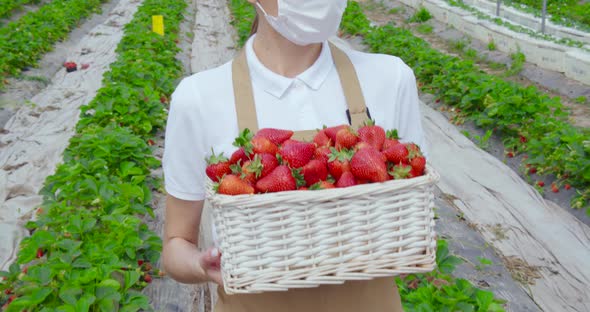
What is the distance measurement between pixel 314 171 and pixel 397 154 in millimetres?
184

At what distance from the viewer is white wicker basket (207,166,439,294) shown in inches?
46.4

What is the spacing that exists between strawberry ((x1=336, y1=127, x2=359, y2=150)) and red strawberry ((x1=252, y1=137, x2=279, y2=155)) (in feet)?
0.47

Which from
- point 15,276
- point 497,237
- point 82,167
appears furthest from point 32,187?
point 497,237

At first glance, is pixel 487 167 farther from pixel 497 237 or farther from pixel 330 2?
pixel 330 2

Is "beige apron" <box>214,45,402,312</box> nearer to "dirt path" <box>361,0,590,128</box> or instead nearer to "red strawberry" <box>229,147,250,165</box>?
"red strawberry" <box>229,147,250,165</box>

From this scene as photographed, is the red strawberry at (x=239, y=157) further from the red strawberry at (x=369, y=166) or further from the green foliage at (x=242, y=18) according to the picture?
the green foliage at (x=242, y=18)

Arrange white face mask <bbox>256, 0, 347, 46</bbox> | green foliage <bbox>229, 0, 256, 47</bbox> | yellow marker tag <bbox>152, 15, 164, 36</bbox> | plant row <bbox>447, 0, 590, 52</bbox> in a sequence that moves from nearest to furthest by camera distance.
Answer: white face mask <bbox>256, 0, 347, 46</bbox>
plant row <bbox>447, 0, 590, 52</bbox>
yellow marker tag <bbox>152, 15, 164, 36</bbox>
green foliage <bbox>229, 0, 256, 47</bbox>

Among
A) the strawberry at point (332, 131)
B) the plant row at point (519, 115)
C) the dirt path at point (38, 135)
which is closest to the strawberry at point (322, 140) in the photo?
the strawberry at point (332, 131)

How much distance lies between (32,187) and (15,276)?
2012 mm

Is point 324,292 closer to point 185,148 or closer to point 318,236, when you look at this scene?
point 318,236

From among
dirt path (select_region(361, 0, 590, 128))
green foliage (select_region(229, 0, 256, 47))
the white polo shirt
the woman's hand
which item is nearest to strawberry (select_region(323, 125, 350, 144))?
the white polo shirt

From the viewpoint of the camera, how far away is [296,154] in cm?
129

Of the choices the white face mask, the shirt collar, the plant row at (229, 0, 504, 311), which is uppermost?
the white face mask

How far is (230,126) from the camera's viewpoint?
1.43 metres
